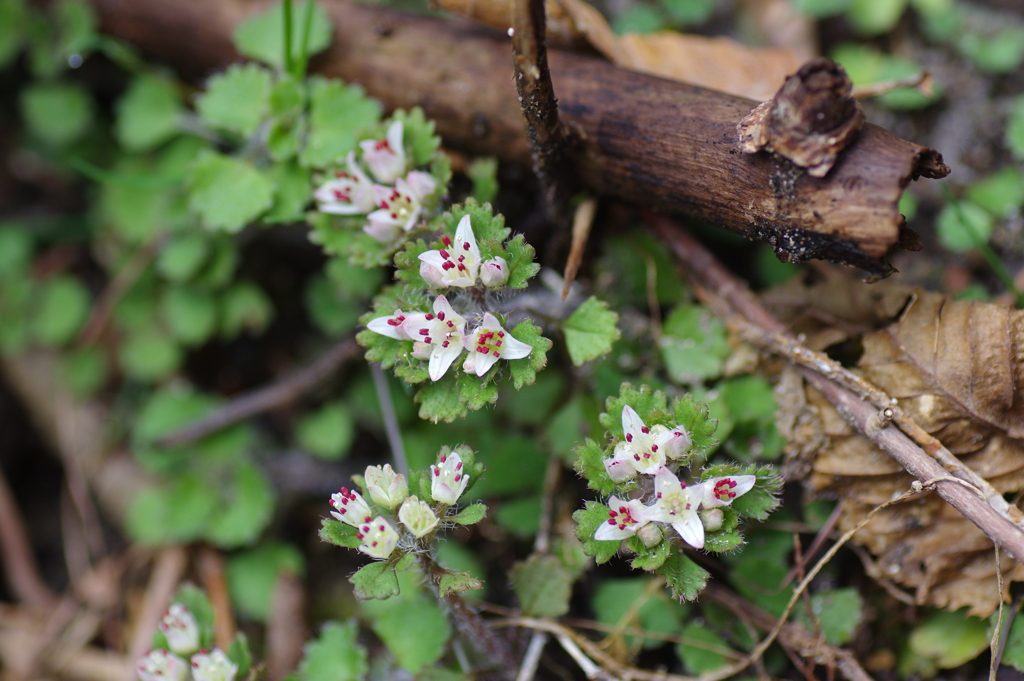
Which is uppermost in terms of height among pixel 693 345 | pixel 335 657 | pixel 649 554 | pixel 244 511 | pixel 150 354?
pixel 693 345

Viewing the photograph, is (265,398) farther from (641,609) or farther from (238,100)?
(641,609)

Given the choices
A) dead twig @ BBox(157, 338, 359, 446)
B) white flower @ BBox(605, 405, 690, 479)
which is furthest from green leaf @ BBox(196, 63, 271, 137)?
white flower @ BBox(605, 405, 690, 479)

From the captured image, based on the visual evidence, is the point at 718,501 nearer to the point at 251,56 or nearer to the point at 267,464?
the point at 267,464

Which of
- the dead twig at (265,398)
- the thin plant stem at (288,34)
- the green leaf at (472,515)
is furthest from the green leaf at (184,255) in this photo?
the green leaf at (472,515)

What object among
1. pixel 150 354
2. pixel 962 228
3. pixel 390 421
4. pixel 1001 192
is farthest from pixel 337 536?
pixel 1001 192

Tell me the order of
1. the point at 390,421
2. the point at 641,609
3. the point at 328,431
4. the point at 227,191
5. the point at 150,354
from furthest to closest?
the point at 150,354 < the point at 328,431 < the point at 390,421 < the point at 227,191 < the point at 641,609

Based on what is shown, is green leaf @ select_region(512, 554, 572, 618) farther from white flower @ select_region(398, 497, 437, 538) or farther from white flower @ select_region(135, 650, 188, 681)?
white flower @ select_region(135, 650, 188, 681)

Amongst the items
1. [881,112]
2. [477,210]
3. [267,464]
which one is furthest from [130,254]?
[881,112]
